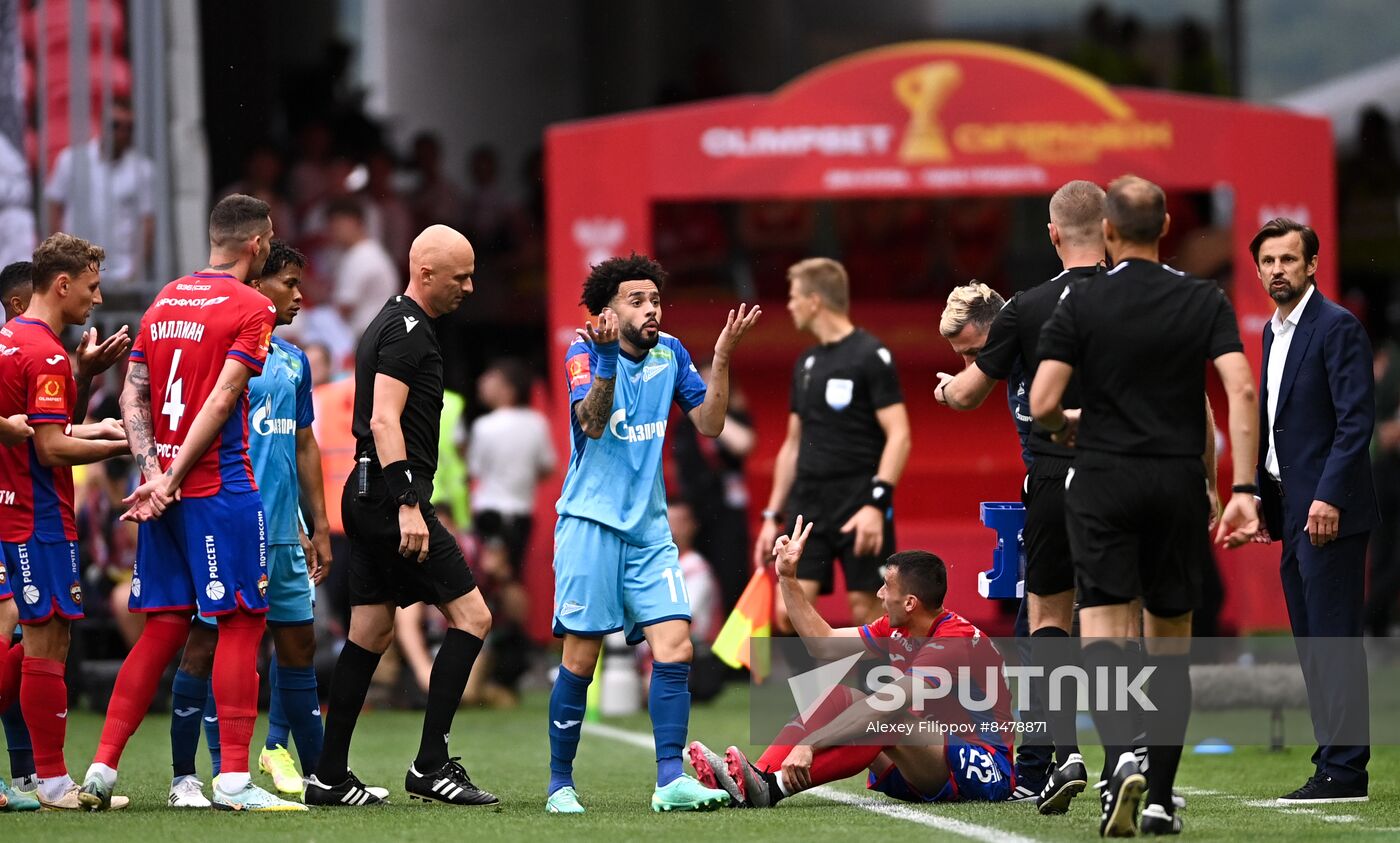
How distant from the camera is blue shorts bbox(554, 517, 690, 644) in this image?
23.8ft

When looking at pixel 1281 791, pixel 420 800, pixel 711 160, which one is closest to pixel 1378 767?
pixel 1281 791

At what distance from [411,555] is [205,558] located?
28.3 inches

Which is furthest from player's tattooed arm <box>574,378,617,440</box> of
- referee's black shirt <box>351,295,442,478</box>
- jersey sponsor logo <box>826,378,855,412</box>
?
jersey sponsor logo <box>826,378,855,412</box>

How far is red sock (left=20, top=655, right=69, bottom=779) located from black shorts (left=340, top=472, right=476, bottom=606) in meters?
1.11

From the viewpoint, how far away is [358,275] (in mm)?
15055

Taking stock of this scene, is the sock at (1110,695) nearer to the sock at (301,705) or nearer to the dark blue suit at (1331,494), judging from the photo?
the dark blue suit at (1331,494)

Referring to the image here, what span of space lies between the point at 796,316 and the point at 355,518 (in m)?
3.14

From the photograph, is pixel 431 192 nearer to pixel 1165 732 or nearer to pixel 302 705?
pixel 302 705

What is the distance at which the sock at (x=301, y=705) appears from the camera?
7.75 m

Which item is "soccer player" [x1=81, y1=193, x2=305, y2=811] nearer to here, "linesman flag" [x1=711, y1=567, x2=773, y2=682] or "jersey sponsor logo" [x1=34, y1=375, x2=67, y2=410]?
"jersey sponsor logo" [x1=34, y1=375, x2=67, y2=410]

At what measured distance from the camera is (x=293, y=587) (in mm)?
7691

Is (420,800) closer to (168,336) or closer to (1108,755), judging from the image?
(168,336)

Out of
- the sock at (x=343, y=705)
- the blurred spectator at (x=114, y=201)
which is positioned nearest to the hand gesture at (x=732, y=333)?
the sock at (x=343, y=705)

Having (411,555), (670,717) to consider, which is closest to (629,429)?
(411,555)
